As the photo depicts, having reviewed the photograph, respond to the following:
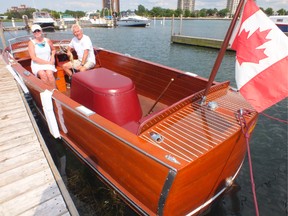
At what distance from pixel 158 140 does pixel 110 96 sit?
3.86ft

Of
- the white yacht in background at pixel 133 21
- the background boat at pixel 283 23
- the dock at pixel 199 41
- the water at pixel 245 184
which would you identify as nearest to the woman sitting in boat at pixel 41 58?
the water at pixel 245 184

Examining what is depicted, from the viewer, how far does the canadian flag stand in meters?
1.90

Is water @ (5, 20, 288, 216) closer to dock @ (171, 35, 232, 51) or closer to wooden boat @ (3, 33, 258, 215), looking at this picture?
wooden boat @ (3, 33, 258, 215)

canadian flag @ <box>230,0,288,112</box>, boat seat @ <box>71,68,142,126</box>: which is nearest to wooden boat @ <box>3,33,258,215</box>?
boat seat @ <box>71,68,142,126</box>

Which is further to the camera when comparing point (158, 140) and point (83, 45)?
point (83, 45)

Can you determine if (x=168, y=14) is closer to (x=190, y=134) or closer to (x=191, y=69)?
(x=191, y=69)

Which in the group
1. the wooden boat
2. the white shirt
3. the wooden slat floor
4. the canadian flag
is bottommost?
the wooden slat floor

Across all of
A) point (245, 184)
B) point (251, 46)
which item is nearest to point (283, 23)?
point (245, 184)

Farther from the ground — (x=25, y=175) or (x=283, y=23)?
(x=283, y=23)

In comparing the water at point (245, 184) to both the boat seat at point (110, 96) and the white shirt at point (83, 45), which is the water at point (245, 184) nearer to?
the boat seat at point (110, 96)

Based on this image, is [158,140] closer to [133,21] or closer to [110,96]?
[110,96]

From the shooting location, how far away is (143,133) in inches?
91.0

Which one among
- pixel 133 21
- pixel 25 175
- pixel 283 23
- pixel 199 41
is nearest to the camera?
pixel 25 175

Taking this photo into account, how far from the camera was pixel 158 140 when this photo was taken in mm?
2199
